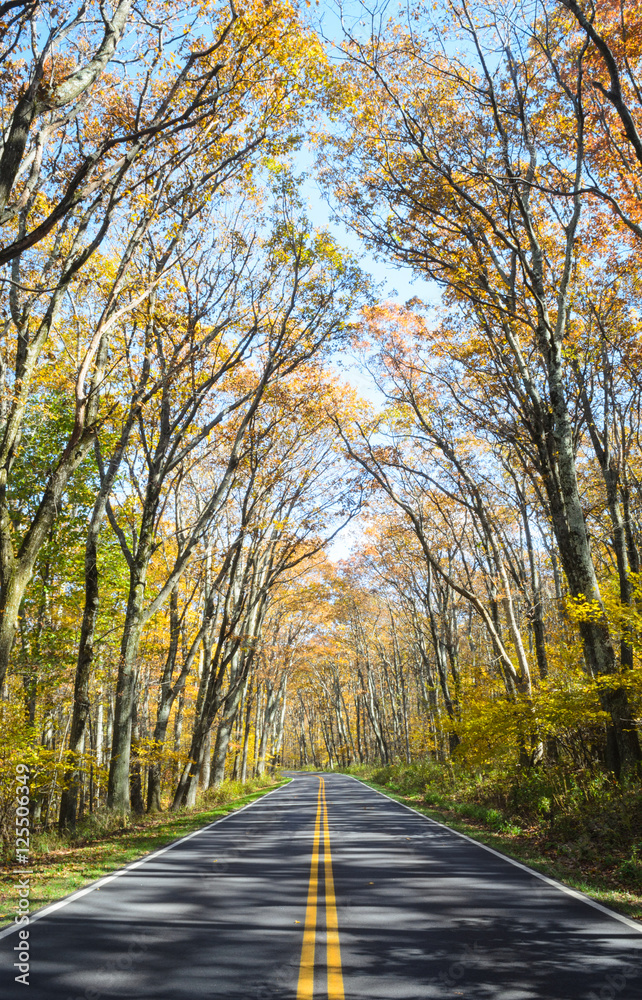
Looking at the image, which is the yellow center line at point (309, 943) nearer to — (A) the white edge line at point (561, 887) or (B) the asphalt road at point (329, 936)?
(B) the asphalt road at point (329, 936)

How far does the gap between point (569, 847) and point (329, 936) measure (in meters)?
5.18

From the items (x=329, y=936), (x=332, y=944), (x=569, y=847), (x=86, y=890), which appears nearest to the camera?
(x=332, y=944)

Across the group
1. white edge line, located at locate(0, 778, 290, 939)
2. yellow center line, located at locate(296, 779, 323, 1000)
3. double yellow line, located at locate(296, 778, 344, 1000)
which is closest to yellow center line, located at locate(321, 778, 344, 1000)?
double yellow line, located at locate(296, 778, 344, 1000)

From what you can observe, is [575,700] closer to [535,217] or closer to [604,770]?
[604,770]

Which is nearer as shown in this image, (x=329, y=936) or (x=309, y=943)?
(x=309, y=943)

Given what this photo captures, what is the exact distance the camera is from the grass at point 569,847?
6849 mm

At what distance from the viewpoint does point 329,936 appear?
5.25 metres

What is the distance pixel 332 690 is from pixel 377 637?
53.5ft

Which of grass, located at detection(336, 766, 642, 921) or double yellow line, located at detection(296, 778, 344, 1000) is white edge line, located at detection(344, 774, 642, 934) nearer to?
grass, located at detection(336, 766, 642, 921)

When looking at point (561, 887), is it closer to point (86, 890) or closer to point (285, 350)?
point (86, 890)

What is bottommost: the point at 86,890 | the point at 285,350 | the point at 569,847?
the point at 569,847

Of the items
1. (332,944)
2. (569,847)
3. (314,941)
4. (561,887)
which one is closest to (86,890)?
(314,941)

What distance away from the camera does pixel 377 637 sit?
39688mm

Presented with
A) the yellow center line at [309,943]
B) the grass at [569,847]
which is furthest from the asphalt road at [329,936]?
the grass at [569,847]
